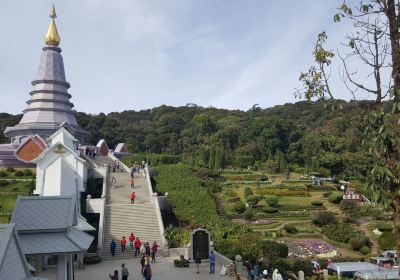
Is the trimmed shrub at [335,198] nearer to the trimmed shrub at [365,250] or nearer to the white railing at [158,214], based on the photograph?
the trimmed shrub at [365,250]

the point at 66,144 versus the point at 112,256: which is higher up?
the point at 66,144

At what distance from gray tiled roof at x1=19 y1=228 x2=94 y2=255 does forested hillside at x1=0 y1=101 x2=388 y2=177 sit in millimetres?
45264

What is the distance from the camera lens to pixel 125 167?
50.0 m

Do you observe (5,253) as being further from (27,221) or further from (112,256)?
(112,256)

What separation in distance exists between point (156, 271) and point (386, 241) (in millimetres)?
17724

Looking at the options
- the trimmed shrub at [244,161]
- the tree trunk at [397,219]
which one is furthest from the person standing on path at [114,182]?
the tree trunk at [397,219]

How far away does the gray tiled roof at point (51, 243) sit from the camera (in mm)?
13984

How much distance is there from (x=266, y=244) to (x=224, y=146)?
58271 millimetres

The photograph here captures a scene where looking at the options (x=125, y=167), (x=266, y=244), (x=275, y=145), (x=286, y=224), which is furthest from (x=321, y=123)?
(x=266, y=244)

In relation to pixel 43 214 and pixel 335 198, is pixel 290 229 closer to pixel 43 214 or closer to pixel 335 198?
pixel 335 198

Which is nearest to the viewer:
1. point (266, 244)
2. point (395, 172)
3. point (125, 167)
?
point (395, 172)

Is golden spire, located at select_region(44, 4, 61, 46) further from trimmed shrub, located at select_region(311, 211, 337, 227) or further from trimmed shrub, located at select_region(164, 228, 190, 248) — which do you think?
trimmed shrub, located at select_region(311, 211, 337, 227)

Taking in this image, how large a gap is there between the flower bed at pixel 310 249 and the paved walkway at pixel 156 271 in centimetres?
816

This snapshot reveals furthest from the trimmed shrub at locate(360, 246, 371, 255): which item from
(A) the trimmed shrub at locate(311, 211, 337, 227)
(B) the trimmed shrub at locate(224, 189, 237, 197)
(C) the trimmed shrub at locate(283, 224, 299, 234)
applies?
(B) the trimmed shrub at locate(224, 189, 237, 197)
